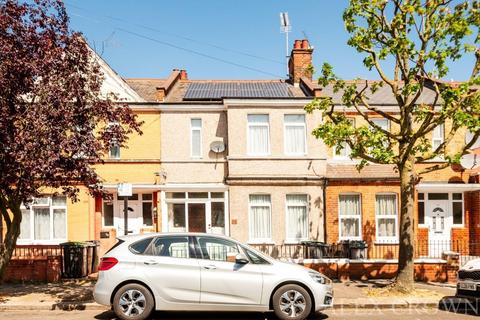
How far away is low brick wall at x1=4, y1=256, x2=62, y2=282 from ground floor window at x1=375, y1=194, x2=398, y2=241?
11978 mm

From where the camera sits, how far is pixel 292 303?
8.59m

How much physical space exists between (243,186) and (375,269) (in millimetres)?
6312

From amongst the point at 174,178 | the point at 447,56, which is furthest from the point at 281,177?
the point at 447,56

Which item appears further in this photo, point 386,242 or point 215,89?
point 215,89

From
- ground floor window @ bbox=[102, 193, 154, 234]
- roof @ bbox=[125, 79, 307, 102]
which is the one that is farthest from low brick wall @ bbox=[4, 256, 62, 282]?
roof @ bbox=[125, 79, 307, 102]

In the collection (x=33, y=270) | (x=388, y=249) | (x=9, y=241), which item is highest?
(x=9, y=241)

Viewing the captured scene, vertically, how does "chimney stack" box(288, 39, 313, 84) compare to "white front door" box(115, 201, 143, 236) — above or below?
above

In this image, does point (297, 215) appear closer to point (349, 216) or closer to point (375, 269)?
point (349, 216)

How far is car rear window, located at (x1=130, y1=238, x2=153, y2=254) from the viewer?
879 centimetres

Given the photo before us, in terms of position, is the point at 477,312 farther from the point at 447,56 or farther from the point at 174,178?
the point at 174,178

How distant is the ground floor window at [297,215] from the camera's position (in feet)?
58.6

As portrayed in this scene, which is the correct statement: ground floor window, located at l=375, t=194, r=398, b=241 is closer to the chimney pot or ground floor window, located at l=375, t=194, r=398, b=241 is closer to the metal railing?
the metal railing

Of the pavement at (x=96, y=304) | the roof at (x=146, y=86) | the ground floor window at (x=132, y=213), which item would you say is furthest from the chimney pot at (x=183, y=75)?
the pavement at (x=96, y=304)

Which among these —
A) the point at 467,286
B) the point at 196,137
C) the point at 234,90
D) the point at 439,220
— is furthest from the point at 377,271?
the point at 234,90
